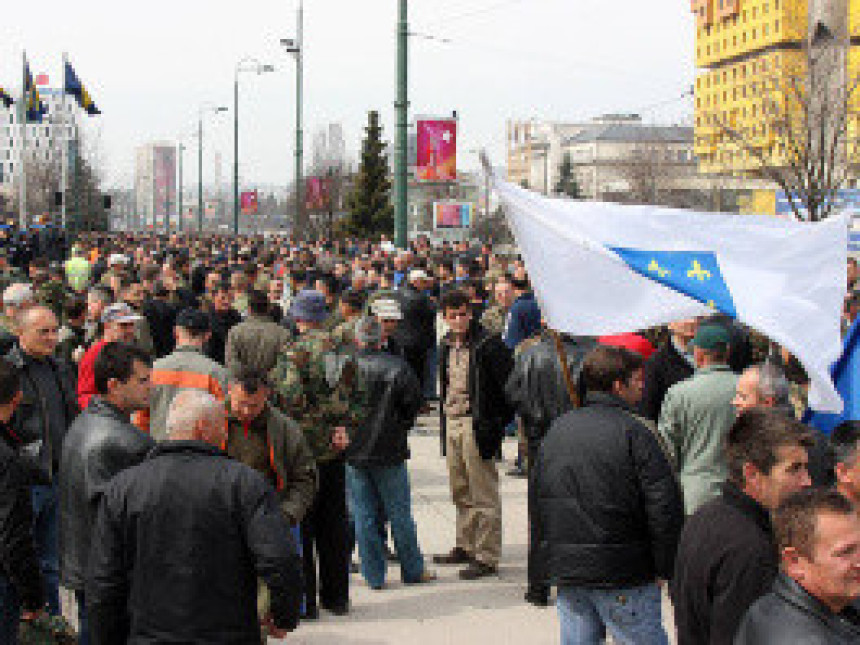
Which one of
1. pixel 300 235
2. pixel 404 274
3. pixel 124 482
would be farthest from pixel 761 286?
pixel 300 235

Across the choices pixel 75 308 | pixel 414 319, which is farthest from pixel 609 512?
pixel 414 319

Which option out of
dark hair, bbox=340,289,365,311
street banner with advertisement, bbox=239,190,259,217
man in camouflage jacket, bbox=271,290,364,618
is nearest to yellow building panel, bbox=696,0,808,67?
street banner with advertisement, bbox=239,190,259,217

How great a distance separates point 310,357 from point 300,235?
164ft

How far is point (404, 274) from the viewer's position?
17234 mm

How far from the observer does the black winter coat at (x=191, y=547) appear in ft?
14.0

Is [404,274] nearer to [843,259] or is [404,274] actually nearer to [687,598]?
[843,259]

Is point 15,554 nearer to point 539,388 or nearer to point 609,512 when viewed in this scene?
point 609,512

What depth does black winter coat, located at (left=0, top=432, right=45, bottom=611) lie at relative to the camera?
5102mm

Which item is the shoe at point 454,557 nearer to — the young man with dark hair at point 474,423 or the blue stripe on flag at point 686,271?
the young man with dark hair at point 474,423

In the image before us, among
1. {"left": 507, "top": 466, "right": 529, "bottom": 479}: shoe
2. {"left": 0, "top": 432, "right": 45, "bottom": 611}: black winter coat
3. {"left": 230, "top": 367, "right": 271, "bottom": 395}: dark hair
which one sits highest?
{"left": 230, "top": 367, "right": 271, "bottom": 395}: dark hair

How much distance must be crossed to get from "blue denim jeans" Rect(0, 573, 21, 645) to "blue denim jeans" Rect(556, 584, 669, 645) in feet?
8.25

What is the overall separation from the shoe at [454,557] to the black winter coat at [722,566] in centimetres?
467

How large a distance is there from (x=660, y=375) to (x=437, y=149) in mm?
15601

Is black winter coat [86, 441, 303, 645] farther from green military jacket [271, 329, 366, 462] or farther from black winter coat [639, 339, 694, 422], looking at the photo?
black winter coat [639, 339, 694, 422]
